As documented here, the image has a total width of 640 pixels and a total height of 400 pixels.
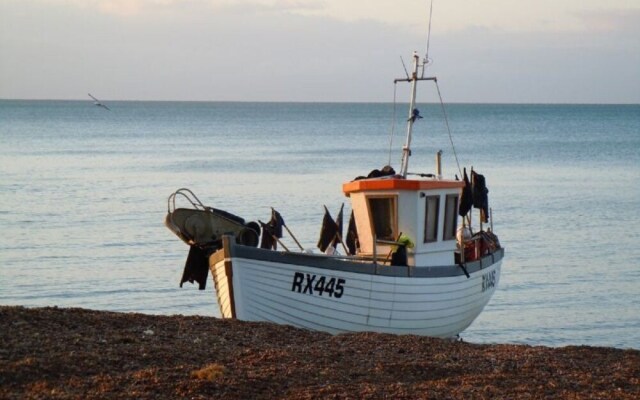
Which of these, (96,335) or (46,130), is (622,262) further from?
(46,130)

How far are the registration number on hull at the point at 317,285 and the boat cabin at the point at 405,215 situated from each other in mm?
985

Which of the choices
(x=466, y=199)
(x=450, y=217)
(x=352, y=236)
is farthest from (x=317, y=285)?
(x=466, y=199)

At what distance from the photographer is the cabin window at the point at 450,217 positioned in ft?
56.9

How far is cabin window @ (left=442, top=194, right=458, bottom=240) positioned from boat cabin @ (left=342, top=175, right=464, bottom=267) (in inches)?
→ 0.5

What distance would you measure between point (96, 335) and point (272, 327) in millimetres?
2181

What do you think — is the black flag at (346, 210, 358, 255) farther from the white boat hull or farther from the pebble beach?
the pebble beach

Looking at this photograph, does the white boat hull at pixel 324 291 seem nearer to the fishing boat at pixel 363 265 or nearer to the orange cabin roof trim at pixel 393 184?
the fishing boat at pixel 363 265

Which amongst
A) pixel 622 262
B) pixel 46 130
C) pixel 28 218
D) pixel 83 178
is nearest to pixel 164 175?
pixel 83 178

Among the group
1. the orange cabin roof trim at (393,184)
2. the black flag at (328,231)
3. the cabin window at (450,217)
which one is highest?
the orange cabin roof trim at (393,184)

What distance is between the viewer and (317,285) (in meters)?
15.7

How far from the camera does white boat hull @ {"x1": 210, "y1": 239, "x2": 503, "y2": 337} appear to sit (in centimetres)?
1539

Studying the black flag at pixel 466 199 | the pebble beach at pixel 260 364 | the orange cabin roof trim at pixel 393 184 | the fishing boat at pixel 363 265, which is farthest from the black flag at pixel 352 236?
the pebble beach at pixel 260 364

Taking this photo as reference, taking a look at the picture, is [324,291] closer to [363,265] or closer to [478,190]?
[363,265]

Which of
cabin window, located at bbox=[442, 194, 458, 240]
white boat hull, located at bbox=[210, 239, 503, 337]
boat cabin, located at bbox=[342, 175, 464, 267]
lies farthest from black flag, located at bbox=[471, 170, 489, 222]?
white boat hull, located at bbox=[210, 239, 503, 337]
